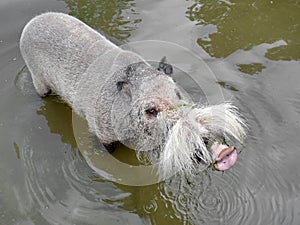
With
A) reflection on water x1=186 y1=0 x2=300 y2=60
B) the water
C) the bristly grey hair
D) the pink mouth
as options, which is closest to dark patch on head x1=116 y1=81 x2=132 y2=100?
the bristly grey hair

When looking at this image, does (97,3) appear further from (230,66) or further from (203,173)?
(203,173)

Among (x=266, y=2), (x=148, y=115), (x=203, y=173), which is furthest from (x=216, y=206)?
(x=266, y=2)

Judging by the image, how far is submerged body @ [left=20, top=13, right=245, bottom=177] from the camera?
11.8ft

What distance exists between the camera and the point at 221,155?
11.9 feet

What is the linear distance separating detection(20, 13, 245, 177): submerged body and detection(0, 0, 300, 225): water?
511 mm

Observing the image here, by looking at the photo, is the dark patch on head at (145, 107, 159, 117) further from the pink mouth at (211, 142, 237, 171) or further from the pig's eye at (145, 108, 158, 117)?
the pink mouth at (211, 142, 237, 171)

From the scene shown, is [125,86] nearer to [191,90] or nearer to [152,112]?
[152,112]

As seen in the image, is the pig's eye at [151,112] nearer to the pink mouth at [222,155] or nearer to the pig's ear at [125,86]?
the pig's ear at [125,86]

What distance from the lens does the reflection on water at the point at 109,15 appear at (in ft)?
24.5

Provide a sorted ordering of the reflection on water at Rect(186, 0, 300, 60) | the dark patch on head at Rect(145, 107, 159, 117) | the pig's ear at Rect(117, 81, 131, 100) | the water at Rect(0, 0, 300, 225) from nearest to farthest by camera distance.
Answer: the dark patch on head at Rect(145, 107, 159, 117), the pig's ear at Rect(117, 81, 131, 100), the water at Rect(0, 0, 300, 225), the reflection on water at Rect(186, 0, 300, 60)

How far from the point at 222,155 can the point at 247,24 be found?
4485mm

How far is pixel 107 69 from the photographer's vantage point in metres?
A: 5.22

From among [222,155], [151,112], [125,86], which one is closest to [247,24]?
[125,86]

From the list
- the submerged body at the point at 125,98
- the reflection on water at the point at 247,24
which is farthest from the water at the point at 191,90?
the submerged body at the point at 125,98
